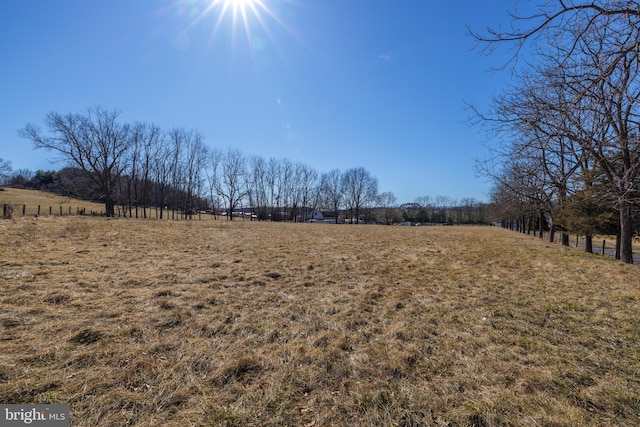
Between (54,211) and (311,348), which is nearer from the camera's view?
(311,348)

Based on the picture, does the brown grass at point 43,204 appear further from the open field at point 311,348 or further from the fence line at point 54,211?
the open field at point 311,348

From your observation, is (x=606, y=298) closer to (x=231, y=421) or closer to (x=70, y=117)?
(x=231, y=421)

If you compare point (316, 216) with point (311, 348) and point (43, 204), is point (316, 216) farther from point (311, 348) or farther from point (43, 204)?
point (311, 348)

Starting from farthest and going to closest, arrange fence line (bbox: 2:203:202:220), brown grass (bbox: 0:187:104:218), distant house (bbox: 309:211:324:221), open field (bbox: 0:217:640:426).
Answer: distant house (bbox: 309:211:324:221)
brown grass (bbox: 0:187:104:218)
fence line (bbox: 2:203:202:220)
open field (bbox: 0:217:640:426)

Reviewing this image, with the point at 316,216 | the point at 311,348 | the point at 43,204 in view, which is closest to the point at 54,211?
the point at 43,204

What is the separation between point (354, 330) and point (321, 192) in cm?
6055

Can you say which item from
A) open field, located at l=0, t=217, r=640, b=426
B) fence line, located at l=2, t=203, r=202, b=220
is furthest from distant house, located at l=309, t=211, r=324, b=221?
open field, located at l=0, t=217, r=640, b=426

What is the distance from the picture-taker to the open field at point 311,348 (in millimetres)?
2039

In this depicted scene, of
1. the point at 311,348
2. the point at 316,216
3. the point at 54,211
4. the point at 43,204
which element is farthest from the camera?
the point at 316,216

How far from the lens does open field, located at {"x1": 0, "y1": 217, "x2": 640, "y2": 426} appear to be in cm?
204

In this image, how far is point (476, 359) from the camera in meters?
2.78

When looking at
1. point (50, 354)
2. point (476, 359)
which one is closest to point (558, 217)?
point (476, 359)

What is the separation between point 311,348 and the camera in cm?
296

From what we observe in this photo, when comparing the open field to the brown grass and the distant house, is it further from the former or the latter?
the distant house
